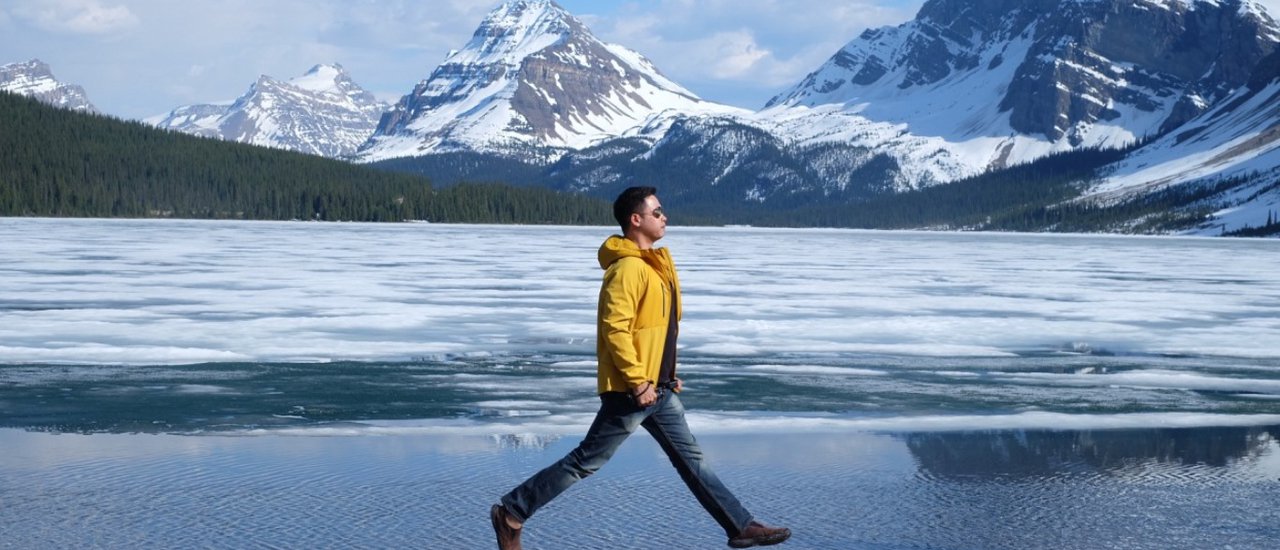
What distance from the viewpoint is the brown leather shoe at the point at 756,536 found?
9555mm

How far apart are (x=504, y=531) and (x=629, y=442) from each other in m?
4.73

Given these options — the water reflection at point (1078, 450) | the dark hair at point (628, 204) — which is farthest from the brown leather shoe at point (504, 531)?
the water reflection at point (1078, 450)

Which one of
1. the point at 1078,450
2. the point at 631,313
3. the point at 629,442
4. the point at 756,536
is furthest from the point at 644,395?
the point at 1078,450

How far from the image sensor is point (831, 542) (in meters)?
10.1

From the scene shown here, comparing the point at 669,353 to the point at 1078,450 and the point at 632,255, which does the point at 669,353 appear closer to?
the point at 632,255

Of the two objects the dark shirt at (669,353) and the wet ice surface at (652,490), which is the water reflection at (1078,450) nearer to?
the wet ice surface at (652,490)

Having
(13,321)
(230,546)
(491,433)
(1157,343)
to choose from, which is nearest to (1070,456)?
(491,433)

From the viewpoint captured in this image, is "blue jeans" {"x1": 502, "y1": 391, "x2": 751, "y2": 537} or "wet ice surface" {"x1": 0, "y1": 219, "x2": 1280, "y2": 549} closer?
"blue jeans" {"x1": 502, "y1": 391, "x2": 751, "y2": 537}

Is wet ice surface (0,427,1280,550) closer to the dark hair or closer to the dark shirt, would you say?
the dark shirt

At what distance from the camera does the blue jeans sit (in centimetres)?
948

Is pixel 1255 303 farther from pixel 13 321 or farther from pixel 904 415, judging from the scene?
pixel 13 321

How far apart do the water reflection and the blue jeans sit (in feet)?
11.6

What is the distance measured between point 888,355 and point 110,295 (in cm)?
2037

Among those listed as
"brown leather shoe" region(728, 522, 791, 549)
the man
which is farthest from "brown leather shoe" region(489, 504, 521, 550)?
"brown leather shoe" region(728, 522, 791, 549)
